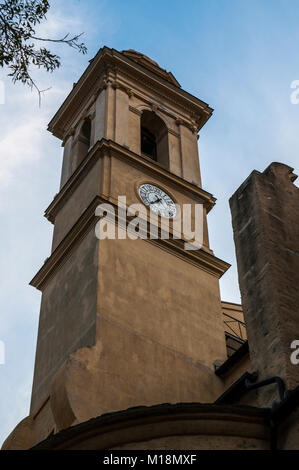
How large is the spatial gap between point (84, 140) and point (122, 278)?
334 inches

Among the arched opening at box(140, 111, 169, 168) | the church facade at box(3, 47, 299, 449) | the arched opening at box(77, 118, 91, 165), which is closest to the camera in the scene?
the church facade at box(3, 47, 299, 449)

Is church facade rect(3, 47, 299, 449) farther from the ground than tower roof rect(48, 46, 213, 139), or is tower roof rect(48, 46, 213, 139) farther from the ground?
tower roof rect(48, 46, 213, 139)

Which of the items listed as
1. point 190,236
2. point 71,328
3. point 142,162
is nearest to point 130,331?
point 71,328

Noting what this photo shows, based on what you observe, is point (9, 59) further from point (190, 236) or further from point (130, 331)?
point (190, 236)

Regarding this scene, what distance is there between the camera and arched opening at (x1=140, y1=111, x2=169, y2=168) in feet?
82.3

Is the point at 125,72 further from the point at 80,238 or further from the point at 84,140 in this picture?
the point at 80,238

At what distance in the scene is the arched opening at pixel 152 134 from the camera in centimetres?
2509
